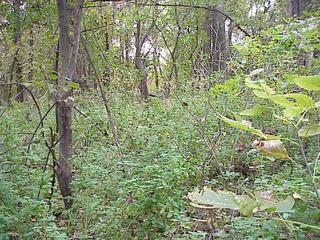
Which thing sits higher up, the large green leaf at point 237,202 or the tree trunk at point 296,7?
the tree trunk at point 296,7

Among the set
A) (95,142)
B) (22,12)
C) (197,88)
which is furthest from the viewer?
(197,88)

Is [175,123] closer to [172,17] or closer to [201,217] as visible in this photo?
[201,217]

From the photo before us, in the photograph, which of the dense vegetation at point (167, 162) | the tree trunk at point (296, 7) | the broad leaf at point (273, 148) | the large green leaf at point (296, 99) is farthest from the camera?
the tree trunk at point (296, 7)

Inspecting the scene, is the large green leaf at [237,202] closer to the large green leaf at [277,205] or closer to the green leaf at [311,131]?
the large green leaf at [277,205]

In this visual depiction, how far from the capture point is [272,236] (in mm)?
2303

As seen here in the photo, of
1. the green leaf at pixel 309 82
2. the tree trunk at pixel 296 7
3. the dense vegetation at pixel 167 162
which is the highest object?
the tree trunk at pixel 296 7

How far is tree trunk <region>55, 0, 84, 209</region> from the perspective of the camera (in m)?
3.54

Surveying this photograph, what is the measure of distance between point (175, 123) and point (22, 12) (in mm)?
2268

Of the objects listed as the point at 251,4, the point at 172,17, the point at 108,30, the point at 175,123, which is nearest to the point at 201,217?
the point at 175,123

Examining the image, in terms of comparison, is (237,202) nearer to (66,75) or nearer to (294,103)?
(294,103)

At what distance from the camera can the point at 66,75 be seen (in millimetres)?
3506

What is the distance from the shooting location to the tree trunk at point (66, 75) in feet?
11.6

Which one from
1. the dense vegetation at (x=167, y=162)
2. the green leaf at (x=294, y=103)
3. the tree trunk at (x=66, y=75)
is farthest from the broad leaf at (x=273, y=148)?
the tree trunk at (x=66, y=75)

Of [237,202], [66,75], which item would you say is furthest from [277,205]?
[66,75]
